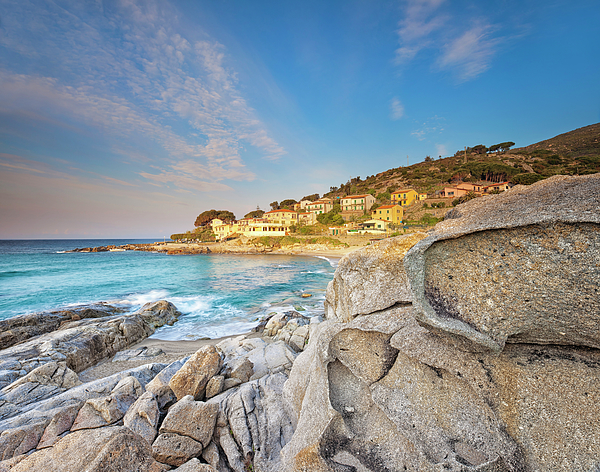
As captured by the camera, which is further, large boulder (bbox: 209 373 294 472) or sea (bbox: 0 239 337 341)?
sea (bbox: 0 239 337 341)

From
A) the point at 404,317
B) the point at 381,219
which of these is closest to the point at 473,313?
the point at 404,317

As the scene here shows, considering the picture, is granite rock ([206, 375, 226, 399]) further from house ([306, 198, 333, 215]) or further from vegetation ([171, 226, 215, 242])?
vegetation ([171, 226, 215, 242])

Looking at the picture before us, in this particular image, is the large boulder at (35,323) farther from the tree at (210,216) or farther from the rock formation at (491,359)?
the tree at (210,216)

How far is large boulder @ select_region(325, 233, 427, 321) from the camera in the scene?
13.6 ft

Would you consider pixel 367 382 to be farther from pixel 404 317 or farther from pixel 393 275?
pixel 393 275

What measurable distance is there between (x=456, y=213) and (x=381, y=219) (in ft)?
203

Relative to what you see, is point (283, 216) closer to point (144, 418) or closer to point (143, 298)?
point (143, 298)

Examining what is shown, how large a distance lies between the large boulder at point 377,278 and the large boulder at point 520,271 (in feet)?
4.73

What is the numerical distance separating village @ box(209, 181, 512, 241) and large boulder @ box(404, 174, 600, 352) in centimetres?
5335

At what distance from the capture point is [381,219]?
205ft

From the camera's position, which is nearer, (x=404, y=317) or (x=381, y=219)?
(x=404, y=317)

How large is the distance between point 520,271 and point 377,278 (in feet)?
7.77

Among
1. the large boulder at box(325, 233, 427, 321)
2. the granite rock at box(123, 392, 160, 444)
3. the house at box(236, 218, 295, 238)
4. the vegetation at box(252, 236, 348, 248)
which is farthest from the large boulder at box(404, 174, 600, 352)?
the house at box(236, 218, 295, 238)

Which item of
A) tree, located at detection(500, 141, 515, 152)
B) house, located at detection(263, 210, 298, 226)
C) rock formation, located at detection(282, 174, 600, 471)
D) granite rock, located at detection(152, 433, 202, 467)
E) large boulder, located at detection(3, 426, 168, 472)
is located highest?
tree, located at detection(500, 141, 515, 152)
